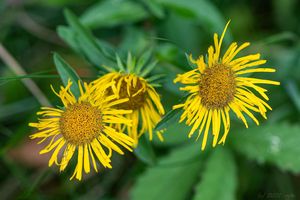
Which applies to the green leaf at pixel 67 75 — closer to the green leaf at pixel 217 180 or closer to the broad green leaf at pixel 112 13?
the broad green leaf at pixel 112 13

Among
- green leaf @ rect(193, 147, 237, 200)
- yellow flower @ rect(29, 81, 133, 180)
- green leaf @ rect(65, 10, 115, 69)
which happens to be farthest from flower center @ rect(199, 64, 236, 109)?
green leaf @ rect(193, 147, 237, 200)

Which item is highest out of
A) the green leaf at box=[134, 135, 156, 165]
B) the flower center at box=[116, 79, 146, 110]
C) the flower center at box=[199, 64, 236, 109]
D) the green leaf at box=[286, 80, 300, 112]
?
the flower center at box=[116, 79, 146, 110]

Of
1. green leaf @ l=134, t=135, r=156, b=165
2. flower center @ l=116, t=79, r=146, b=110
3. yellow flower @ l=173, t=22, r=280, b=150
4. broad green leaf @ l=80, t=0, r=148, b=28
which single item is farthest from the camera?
broad green leaf @ l=80, t=0, r=148, b=28

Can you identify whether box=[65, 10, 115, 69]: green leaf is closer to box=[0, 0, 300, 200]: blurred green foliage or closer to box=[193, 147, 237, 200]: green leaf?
box=[0, 0, 300, 200]: blurred green foliage

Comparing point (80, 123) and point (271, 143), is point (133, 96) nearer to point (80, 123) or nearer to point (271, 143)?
point (80, 123)

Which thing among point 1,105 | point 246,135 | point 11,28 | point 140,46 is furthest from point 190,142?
point 11,28

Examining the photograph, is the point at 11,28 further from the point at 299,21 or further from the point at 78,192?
the point at 299,21

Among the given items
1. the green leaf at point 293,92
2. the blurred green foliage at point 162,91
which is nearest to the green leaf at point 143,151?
the blurred green foliage at point 162,91

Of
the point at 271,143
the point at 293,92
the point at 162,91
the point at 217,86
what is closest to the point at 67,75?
the point at 217,86
